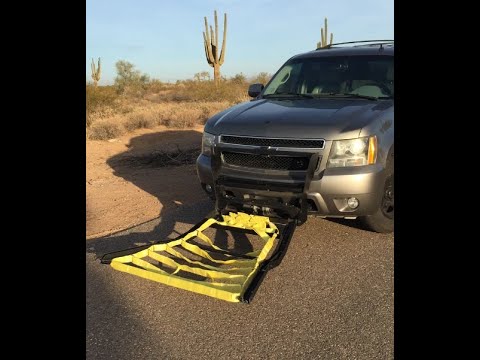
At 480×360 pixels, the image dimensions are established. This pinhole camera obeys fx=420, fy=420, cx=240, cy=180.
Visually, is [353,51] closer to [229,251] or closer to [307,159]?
[307,159]

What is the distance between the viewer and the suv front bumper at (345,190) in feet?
12.1

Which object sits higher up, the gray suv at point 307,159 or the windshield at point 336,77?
the windshield at point 336,77

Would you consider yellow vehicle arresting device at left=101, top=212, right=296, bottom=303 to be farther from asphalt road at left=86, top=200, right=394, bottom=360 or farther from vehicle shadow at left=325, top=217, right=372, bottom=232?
vehicle shadow at left=325, top=217, right=372, bottom=232

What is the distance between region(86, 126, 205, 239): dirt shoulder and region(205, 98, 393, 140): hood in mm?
1824

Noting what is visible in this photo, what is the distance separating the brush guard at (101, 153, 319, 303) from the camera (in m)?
3.06

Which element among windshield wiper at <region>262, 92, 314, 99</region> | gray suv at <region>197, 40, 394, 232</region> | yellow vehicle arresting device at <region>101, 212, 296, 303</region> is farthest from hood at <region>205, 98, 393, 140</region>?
yellow vehicle arresting device at <region>101, 212, 296, 303</region>

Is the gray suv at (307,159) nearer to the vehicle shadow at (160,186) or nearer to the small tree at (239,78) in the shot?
the vehicle shadow at (160,186)

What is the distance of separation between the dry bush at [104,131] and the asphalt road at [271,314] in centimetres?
882

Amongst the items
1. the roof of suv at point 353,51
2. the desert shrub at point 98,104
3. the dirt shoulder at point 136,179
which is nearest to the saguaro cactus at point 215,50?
the desert shrub at point 98,104

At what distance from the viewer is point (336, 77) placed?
16.8ft

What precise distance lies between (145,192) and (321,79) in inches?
128
